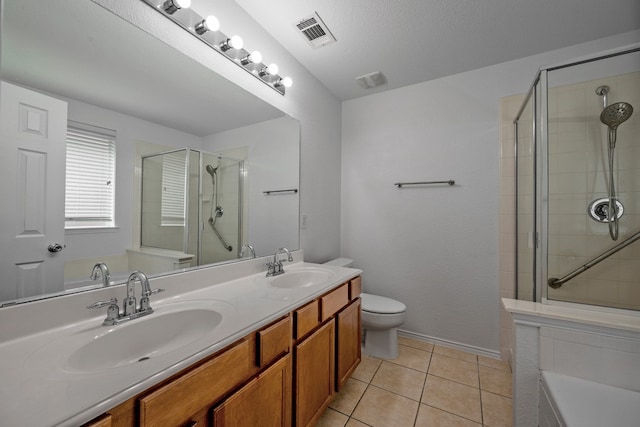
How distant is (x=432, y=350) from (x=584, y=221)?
57.8 inches

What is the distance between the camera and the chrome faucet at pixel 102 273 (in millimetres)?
952

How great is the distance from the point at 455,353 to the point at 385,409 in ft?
3.19

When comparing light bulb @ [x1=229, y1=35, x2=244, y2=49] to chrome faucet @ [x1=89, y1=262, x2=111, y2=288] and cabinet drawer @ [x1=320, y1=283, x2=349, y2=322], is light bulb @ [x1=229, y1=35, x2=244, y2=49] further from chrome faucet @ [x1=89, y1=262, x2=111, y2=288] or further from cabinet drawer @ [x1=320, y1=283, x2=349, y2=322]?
cabinet drawer @ [x1=320, y1=283, x2=349, y2=322]

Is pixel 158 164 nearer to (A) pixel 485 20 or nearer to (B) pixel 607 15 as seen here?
(A) pixel 485 20

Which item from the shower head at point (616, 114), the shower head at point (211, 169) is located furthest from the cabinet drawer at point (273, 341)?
the shower head at point (616, 114)

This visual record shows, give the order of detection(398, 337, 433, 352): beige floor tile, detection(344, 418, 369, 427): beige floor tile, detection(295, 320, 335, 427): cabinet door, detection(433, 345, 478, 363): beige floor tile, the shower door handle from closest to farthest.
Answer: the shower door handle → detection(295, 320, 335, 427): cabinet door → detection(344, 418, 369, 427): beige floor tile → detection(433, 345, 478, 363): beige floor tile → detection(398, 337, 433, 352): beige floor tile

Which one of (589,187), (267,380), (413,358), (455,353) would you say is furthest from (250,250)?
(589,187)

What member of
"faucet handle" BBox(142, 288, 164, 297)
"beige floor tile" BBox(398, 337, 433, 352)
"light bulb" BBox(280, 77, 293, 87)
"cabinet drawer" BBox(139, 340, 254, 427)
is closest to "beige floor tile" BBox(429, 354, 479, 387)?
"beige floor tile" BBox(398, 337, 433, 352)

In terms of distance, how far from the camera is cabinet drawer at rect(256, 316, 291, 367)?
929mm

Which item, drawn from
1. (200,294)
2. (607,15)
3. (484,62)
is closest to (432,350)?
(200,294)

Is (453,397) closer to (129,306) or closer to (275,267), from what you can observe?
(275,267)

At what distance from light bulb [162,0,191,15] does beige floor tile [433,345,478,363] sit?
112 inches

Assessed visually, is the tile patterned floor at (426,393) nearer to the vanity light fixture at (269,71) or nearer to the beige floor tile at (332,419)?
the beige floor tile at (332,419)

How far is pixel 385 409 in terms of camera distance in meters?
1.53
